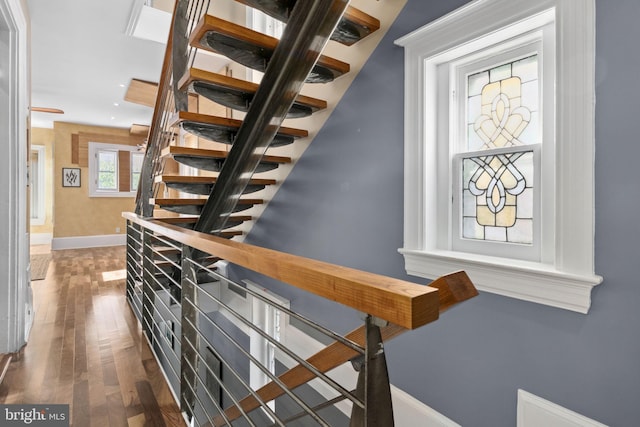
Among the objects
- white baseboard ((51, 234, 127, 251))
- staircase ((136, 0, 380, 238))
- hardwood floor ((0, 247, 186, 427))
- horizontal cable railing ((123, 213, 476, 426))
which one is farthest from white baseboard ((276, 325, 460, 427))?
white baseboard ((51, 234, 127, 251))

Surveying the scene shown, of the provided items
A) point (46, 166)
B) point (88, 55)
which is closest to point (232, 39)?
point (88, 55)

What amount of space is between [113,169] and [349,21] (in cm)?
800

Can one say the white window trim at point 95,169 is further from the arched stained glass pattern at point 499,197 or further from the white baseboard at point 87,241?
the arched stained glass pattern at point 499,197

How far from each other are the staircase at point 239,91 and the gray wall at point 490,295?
294 millimetres

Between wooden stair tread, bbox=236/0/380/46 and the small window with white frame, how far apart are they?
7421 millimetres

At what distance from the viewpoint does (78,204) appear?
25.6ft

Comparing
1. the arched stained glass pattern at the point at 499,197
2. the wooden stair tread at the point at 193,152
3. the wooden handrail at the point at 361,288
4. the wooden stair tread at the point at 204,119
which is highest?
the wooden stair tread at the point at 204,119

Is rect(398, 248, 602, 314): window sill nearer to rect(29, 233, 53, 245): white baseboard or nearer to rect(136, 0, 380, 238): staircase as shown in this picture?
rect(136, 0, 380, 238): staircase

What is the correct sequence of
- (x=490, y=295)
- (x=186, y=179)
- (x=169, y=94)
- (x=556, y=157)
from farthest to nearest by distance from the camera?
(x=169, y=94) < (x=186, y=179) < (x=490, y=295) < (x=556, y=157)

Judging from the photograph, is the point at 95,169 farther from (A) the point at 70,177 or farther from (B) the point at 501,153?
(B) the point at 501,153

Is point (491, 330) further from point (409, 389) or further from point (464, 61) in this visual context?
point (464, 61)

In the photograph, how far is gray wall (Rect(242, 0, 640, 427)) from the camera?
4.01 feet

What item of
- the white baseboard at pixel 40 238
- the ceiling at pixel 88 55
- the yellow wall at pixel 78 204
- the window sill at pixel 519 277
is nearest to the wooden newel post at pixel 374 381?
the window sill at pixel 519 277

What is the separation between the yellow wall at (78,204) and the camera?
759 cm
